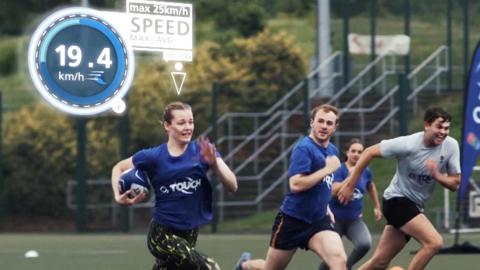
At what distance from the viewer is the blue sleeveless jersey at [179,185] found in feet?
32.9

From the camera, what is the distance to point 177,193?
10062 millimetres

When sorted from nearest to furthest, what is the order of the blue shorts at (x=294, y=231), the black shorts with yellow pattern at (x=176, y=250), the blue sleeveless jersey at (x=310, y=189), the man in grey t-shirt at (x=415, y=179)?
the black shorts with yellow pattern at (x=176, y=250)
the blue sleeveless jersey at (x=310, y=189)
the blue shorts at (x=294, y=231)
the man in grey t-shirt at (x=415, y=179)

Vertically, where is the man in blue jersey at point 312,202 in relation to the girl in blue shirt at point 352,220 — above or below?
above

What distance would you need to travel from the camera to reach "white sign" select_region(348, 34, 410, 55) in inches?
1128

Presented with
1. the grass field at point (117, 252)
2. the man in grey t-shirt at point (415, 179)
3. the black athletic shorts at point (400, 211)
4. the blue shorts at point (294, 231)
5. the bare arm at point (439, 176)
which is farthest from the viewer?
the grass field at point (117, 252)

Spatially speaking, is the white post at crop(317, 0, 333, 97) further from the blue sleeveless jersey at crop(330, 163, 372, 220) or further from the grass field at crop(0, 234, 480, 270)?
the blue sleeveless jersey at crop(330, 163, 372, 220)

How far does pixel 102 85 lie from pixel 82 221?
587 inches

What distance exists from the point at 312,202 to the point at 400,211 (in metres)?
1.53

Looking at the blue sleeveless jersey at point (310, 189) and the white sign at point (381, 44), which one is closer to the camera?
the blue sleeveless jersey at point (310, 189)

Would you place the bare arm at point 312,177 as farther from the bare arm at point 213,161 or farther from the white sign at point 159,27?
the white sign at point 159,27

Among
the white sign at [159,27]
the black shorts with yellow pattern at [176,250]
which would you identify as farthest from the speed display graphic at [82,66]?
the black shorts with yellow pattern at [176,250]

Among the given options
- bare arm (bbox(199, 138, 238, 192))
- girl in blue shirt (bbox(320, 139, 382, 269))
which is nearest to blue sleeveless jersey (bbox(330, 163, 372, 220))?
girl in blue shirt (bbox(320, 139, 382, 269))

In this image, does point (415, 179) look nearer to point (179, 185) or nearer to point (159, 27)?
point (179, 185)

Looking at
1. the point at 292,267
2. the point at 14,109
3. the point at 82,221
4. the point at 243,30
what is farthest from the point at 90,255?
the point at 243,30
